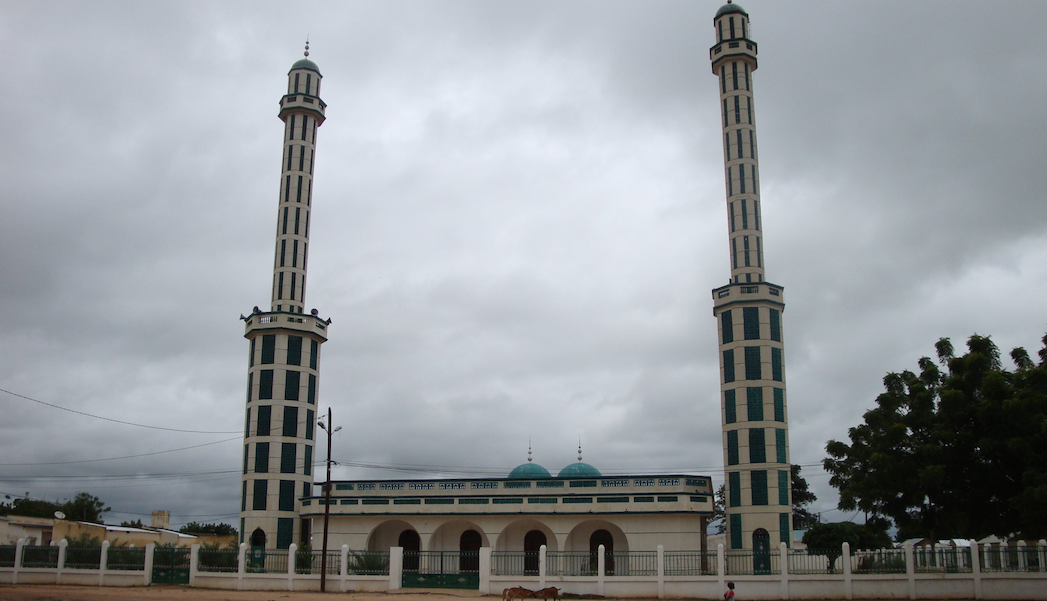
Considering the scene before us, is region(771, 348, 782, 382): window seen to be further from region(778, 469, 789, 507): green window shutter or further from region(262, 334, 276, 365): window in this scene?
region(262, 334, 276, 365): window

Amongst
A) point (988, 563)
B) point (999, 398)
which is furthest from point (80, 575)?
point (999, 398)

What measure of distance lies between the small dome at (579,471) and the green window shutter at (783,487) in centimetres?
1128

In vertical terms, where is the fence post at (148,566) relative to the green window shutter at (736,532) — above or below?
below

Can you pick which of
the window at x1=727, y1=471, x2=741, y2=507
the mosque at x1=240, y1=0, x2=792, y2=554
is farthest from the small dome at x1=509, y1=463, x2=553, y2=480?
the window at x1=727, y1=471, x2=741, y2=507

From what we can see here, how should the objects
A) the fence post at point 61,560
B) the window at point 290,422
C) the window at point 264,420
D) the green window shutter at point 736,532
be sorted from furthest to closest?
1. the window at point 290,422
2. the window at point 264,420
3. the green window shutter at point 736,532
4. the fence post at point 61,560

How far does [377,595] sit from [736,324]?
21883mm

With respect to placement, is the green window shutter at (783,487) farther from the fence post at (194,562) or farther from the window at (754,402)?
the fence post at (194,562)

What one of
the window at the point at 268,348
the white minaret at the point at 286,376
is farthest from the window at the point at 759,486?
the window at the point at 268,348

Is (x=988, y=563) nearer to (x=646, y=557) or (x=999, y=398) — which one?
(x=999, y=398)

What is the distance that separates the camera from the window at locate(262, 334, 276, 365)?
49.4 meters

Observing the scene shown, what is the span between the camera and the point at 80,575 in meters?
40.0

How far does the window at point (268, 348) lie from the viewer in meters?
49.4

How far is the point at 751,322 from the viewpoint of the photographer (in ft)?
145

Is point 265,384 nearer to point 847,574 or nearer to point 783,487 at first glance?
point 783,487
